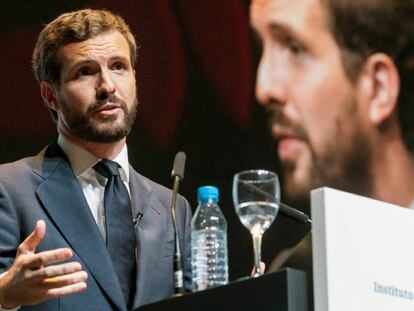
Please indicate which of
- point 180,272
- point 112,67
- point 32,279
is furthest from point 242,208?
point 112,67

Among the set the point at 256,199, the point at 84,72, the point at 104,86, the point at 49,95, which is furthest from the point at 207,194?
the point at 49,95

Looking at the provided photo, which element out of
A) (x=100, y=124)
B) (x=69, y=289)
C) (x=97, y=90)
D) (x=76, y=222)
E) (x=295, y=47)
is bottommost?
(x=69, y=289)

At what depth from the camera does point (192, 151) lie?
4133mm

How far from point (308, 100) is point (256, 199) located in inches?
75.2

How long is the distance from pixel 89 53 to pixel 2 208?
62 centimetres

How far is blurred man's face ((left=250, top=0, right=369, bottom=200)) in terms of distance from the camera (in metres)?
4.03

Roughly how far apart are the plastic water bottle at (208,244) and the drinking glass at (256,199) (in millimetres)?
78

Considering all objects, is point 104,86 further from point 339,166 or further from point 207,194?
point 339,166

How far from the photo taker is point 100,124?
2.98 metres

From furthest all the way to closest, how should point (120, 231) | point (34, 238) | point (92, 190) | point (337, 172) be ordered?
1. point (337, 172)
2. point (92, 190)
3. point (120, 231)
4. point (34, 238)

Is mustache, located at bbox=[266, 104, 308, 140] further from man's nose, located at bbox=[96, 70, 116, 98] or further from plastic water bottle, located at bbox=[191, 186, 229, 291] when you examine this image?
plastic water bottle, located at bbox=[191, 186, 229, 291]

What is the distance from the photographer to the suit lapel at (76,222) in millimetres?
2623

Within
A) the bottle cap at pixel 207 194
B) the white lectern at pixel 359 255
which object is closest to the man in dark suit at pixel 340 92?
the bottle cap at pixel 207 194

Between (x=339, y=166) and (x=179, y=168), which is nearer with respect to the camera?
(x=179, y=168)
